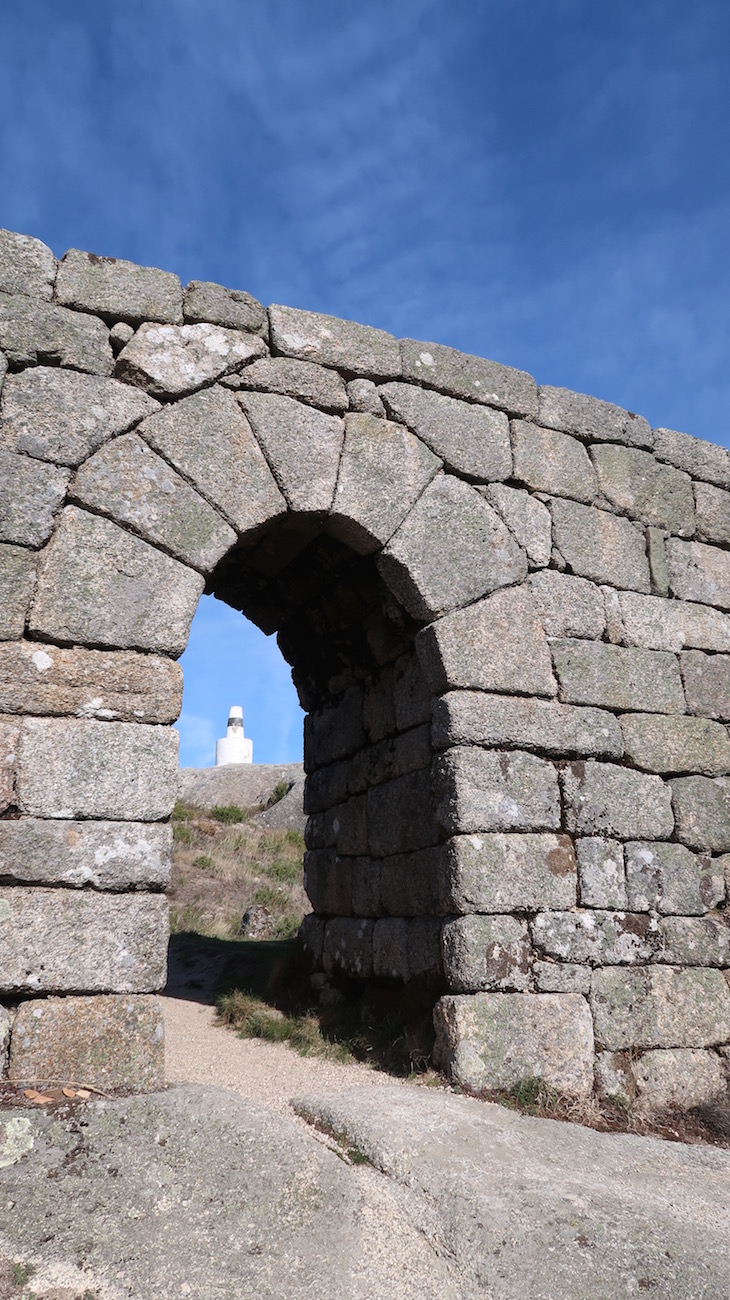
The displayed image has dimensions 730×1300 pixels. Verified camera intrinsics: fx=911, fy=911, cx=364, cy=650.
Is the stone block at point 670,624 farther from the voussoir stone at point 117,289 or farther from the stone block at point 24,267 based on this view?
the stone block at point 24,267

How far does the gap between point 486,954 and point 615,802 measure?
115 cm

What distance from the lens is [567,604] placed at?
17.0 feet

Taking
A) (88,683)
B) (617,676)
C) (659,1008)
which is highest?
(617,676)

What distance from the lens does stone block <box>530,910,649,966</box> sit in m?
4.47

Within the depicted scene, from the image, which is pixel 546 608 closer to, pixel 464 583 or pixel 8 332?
pixel 464 583

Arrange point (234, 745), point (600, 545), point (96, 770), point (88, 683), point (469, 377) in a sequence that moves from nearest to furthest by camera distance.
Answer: point (96, 770)
point (88, 683)
point (469, 377)
point (600, 545)
point (234, 745)

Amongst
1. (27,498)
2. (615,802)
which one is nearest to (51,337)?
(27,498)

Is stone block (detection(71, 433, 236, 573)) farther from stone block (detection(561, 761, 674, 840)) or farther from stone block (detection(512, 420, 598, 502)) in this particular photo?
stone block (detection(561, 761, 674, 840))

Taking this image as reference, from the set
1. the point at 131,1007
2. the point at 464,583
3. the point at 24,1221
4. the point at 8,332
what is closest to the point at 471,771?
the point at 464,583

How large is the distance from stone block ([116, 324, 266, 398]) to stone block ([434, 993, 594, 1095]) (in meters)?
3.23

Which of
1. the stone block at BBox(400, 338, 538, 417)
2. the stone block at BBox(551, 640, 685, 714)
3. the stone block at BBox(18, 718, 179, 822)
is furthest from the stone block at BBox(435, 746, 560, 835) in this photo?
the stone block at BBox(400, 338, 538, 417)

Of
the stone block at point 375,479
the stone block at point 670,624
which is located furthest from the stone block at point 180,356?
the stone block at point 670,624

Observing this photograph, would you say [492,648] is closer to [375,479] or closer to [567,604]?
[567,604]

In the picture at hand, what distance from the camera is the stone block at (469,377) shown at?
5.19m
